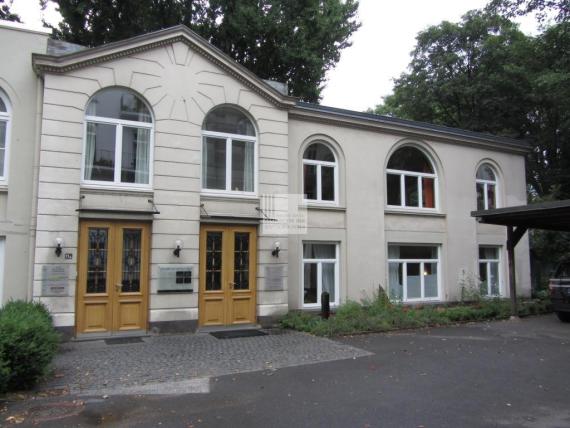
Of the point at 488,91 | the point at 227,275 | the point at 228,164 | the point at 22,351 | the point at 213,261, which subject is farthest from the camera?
the point at 488,91

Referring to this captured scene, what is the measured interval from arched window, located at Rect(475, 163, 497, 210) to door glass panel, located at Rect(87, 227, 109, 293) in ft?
44.2

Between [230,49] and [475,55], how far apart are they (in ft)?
42.0

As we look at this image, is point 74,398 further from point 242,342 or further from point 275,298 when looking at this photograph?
point 275,298

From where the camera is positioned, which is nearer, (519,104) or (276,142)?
(276,142)

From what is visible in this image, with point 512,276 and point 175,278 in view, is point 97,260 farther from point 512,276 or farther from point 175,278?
point 512,276

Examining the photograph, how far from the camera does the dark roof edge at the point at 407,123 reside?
1519cm

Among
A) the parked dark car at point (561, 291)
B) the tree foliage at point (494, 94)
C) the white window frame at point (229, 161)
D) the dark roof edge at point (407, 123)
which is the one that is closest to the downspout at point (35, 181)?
the white window frame at point (229, 161)

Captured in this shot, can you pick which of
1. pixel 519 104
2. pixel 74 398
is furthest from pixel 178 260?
pixel 519 104

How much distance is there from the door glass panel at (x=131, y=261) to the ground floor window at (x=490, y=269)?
485 inches

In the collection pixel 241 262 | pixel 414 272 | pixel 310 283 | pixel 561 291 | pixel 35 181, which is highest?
pixel 35 181

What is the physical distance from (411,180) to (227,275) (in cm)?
777

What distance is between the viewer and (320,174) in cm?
1541

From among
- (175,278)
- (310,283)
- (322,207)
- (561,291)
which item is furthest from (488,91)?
(175,278)

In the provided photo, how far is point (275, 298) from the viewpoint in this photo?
13.4m
